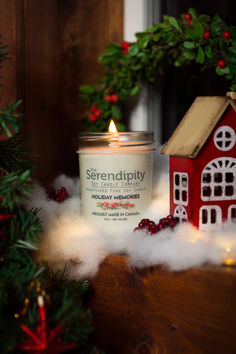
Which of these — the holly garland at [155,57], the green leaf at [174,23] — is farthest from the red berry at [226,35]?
the green leaf at [174,23]

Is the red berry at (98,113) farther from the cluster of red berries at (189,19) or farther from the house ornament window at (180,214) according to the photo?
Answer: the house ornament window at (180,214)

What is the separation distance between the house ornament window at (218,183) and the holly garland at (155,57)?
0.20m

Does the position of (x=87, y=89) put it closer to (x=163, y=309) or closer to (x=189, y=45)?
(x=189, y=45)

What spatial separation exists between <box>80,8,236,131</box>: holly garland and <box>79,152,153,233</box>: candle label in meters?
0.27

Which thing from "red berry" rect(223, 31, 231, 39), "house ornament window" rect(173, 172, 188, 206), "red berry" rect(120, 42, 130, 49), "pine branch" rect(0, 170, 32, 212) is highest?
"red berry" rect(120, 42, 130, 49)

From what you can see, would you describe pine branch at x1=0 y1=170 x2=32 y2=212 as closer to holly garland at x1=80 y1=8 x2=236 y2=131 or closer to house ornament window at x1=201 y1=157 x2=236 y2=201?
house ornament window at x1=201 y1=157 x2=236 y2=201

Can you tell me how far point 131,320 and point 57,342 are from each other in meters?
0.18

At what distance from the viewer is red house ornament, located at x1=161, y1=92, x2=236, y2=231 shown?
2.17 feet

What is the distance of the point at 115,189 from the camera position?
721mm

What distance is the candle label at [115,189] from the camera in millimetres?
722

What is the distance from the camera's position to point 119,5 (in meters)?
1.14

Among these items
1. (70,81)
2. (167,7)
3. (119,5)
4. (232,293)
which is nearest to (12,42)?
A: (70,81)

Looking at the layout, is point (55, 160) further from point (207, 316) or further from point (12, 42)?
Result: point (207, 316)

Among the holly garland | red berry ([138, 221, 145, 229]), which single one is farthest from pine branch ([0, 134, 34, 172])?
the holly garland
